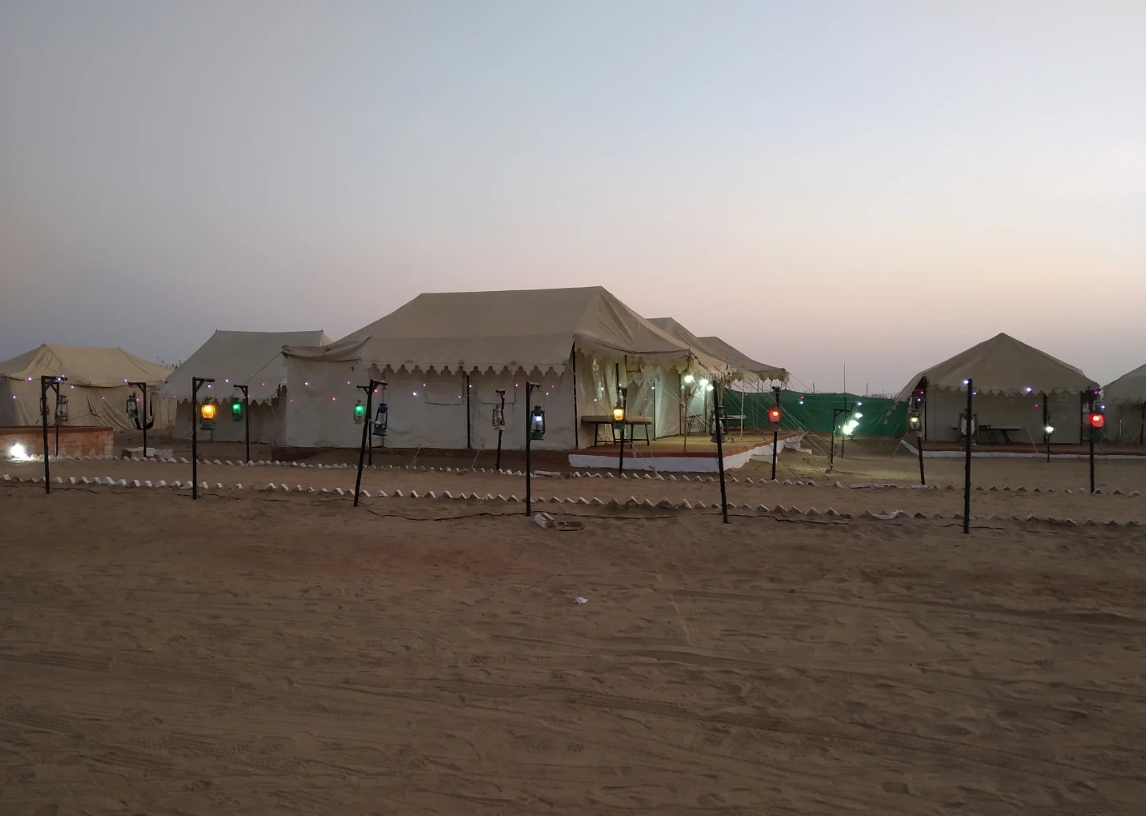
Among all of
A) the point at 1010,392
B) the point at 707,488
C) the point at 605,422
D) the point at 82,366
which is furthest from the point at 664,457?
the point at 82,366

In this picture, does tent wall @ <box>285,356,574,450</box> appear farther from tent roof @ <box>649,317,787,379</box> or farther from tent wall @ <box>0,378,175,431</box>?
tent wall @ <box>0,378,175,431</box>

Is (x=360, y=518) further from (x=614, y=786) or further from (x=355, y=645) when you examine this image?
(x=614, y=786)

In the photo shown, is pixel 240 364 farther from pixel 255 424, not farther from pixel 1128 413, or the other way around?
pixel 1128 413

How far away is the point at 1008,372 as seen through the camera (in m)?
17.9

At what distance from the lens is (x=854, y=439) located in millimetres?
22969

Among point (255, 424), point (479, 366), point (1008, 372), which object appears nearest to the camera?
point (479, 366)

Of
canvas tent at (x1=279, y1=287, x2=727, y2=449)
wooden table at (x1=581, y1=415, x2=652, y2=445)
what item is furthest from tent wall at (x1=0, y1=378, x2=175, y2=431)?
wooden table at (x1=581, y1=415, x2=652, y2=445)

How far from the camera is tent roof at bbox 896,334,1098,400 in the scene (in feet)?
57.5

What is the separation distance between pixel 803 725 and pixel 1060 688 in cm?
136

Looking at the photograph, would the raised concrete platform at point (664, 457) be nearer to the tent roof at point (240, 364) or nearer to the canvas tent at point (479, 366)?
the canvas tent at point (479, 366)

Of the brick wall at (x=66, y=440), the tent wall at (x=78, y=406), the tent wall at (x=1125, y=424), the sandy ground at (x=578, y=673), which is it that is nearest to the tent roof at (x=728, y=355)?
the tent wall at (x=1125, y=424)

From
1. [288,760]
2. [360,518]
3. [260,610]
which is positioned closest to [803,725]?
[288,760]

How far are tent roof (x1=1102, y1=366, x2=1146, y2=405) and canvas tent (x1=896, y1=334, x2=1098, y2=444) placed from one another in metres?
1.96

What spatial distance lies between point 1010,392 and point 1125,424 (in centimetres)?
467
